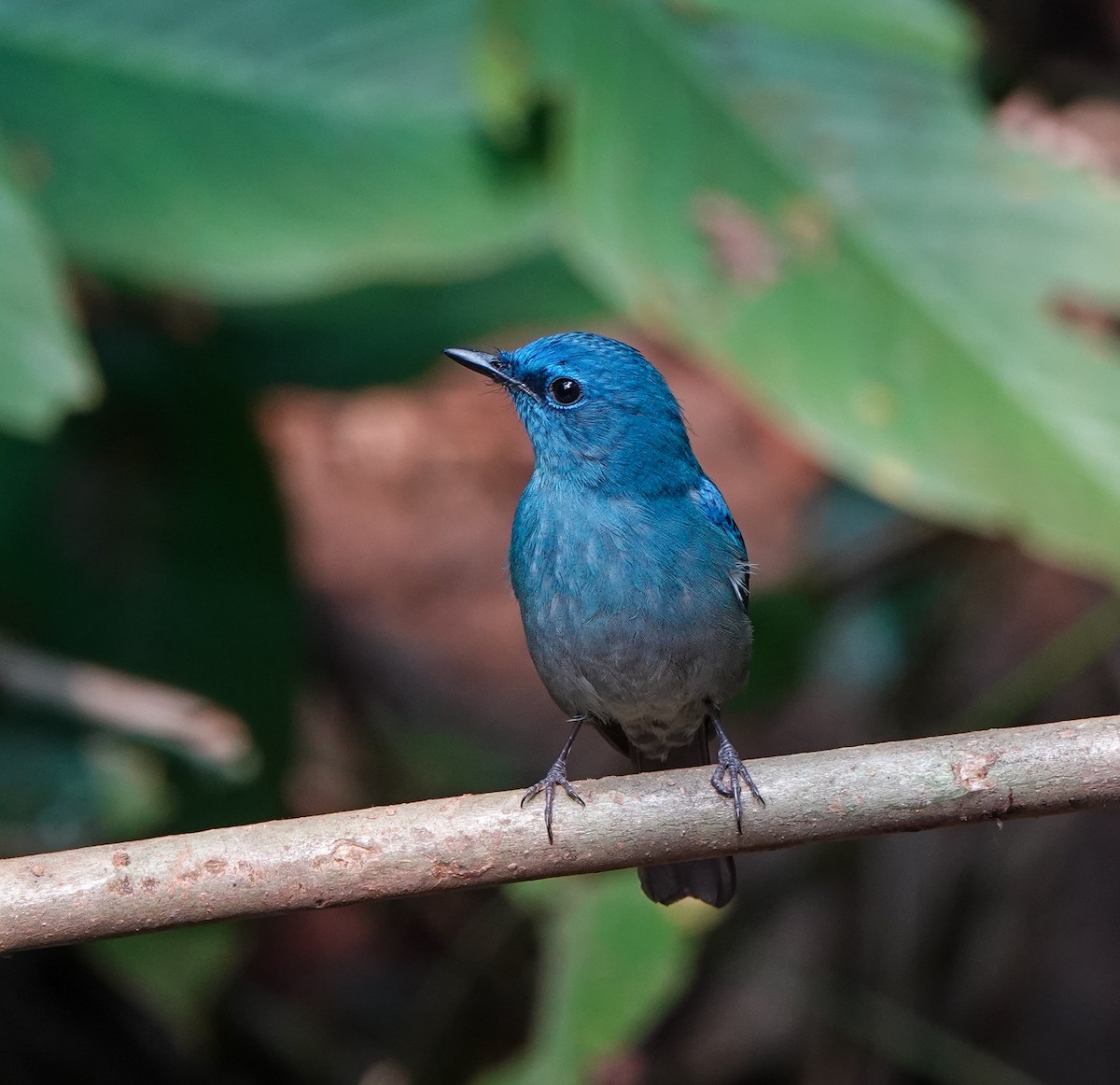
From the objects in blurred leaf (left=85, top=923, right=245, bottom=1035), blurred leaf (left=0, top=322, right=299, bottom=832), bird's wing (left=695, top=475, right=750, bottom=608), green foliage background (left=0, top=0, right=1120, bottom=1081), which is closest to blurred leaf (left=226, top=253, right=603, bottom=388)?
green foliage background (left=0, top=0, right=1120, bottom=1081)

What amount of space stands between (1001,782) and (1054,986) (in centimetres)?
491

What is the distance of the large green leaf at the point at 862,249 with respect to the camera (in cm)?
392

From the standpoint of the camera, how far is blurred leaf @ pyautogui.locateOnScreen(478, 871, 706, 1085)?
3926 mm

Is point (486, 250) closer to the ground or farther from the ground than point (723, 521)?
closer to the ground

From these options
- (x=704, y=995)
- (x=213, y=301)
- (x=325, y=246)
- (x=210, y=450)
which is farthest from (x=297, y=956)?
(x=325, y=246)

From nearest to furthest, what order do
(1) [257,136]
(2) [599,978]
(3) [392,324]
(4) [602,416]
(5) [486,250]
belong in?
(4) [602,416] → (2) [599,978] → (5) [486,250] → (1) [257,136] → (3) [392,324]

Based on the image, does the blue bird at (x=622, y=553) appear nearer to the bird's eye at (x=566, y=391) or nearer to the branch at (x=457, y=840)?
the bird's eye at (x=566, y=391)

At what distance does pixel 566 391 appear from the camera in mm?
3348

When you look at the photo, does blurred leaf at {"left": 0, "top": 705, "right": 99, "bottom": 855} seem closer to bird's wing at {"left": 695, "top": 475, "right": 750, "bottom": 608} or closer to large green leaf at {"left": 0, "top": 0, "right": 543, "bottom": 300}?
large green leaf at {"left": 0, "top": 0, "right": 543, "bottom": 300}

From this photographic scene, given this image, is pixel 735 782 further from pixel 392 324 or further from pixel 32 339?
pixel 392 324

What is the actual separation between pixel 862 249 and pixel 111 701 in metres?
2.65

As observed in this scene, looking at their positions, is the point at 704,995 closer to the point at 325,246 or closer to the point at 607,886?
the point at 607,886

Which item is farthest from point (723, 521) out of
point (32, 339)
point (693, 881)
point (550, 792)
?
point (32, 339)

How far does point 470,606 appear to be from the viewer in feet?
28.5
